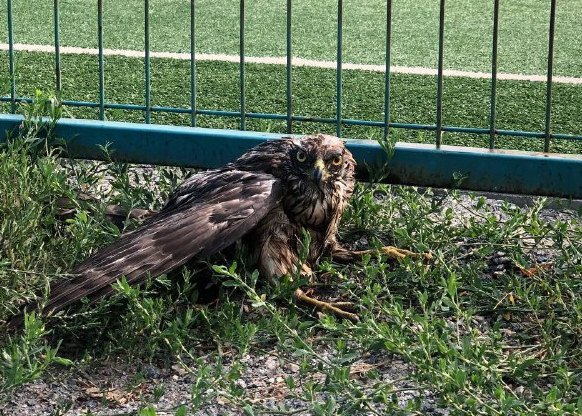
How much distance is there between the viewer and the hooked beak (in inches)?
207

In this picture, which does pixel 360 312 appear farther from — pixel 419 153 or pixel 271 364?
pixel 419 153

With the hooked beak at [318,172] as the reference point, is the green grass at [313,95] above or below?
below

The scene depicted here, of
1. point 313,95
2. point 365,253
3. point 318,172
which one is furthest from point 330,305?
point 313,95

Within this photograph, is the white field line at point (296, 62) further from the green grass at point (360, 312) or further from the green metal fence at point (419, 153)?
the green metal fence at point (419, 153)

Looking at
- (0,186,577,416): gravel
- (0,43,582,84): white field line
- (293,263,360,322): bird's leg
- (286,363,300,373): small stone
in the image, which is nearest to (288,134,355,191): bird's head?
(293,263,360,322): bird's leg

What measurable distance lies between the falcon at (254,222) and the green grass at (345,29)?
511cm

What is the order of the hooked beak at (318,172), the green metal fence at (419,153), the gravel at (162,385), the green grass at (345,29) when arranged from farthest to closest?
the green grass at (345,29) < the green metal fence at (419,153) < the hooked beak at (318,172) < the gravel at (162,385)

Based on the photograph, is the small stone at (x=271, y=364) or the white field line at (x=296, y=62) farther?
the white field line at (x=296, y=62)

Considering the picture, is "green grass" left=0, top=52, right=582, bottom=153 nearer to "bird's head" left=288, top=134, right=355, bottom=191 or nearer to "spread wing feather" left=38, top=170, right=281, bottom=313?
"bird's head" left=288, top=134, right=355, bottom=191

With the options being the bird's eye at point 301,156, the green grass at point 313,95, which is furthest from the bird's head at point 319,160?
the green grass at point 313,95

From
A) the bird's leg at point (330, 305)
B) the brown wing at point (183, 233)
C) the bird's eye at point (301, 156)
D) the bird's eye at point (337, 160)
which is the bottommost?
the bird's leg at point (330, 305)

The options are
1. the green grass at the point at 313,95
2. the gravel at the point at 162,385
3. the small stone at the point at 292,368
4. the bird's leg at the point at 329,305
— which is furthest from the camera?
the green grass at the point at 313,95

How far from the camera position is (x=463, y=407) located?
3.86m

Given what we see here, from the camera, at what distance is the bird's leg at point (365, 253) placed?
532 cm
